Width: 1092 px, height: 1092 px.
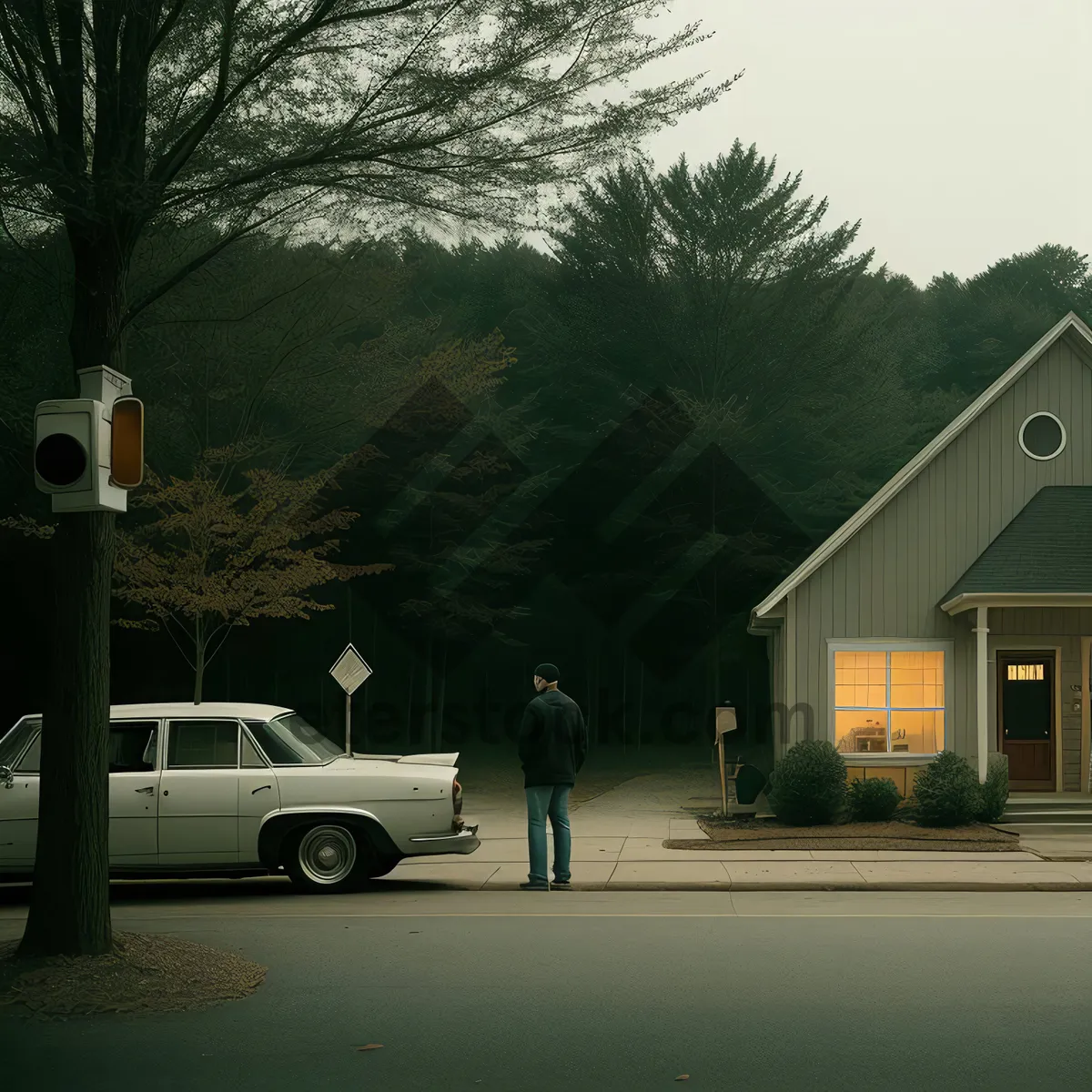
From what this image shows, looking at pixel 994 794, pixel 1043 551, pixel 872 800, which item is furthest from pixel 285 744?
pixel 1043 551

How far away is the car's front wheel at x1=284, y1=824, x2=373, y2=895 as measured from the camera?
13.2 metres

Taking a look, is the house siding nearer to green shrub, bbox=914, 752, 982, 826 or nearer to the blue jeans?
green shrub, bbox=914, 752, 982, 826

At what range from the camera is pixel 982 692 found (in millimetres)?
20531

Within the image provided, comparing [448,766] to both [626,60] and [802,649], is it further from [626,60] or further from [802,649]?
[802,649]

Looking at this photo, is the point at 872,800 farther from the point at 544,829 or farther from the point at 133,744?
the point at 133,744

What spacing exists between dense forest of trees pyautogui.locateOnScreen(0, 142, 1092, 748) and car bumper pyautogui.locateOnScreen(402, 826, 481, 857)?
18.7 metres

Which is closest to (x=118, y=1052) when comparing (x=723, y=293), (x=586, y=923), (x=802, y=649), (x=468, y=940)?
(x=468, y=940)

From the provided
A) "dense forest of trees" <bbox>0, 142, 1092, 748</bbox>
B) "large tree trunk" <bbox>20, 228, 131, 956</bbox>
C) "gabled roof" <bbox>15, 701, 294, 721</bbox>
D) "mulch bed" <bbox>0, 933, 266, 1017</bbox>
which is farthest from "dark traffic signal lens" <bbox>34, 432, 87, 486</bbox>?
"dense forest of trees" <bbox>0, 142, 1092, 748</bbox>

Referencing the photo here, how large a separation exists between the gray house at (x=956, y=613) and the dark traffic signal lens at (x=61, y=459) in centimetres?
1525

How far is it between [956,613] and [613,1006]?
598 inches

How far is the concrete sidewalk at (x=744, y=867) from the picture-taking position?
13508 millimetres

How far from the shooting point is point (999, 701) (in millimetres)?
22125

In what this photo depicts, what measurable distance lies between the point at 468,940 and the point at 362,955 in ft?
2.95

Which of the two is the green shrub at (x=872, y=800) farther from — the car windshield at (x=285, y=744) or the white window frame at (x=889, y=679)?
the car windshield at (x=285, y=744)
